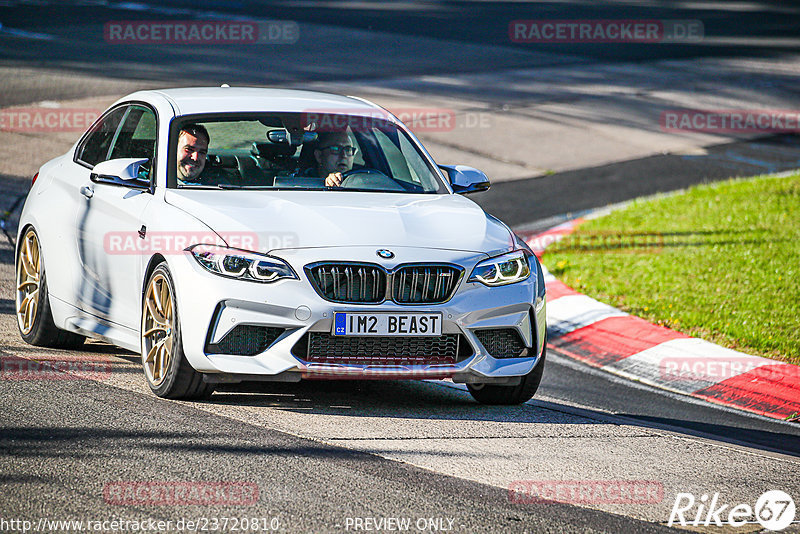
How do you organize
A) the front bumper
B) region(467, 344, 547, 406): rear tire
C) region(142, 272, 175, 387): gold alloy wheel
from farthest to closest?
region(467, 344, 547, 406): rear tire
region(142, 272, 175, 387): gold alloy wheel
the front bumper

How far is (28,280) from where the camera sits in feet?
25.1

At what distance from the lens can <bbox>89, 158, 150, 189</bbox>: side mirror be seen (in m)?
6.61

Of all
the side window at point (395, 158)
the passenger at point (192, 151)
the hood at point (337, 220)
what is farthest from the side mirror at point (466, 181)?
the passenger at point (192, 151)

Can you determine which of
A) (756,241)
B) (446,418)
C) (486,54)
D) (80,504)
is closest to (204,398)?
(446,418)

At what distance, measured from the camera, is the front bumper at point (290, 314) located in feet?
19.2

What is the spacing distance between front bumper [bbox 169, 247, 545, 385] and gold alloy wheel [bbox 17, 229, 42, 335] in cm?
182

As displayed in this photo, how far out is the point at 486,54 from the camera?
968 inches

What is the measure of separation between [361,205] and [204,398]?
52.0 inches

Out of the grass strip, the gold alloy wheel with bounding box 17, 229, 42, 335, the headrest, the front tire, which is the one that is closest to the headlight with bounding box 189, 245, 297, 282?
the front tire

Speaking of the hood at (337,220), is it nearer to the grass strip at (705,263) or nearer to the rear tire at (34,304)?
the rear tire at (34,304)

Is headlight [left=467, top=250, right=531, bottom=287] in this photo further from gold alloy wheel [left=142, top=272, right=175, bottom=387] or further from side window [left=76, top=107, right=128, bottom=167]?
side window [left=76, top=107, right=128, bottom=167]

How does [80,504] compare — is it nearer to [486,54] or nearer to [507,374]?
[507,374]

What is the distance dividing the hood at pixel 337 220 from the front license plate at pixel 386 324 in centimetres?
37

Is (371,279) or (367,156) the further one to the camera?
(367,156)
